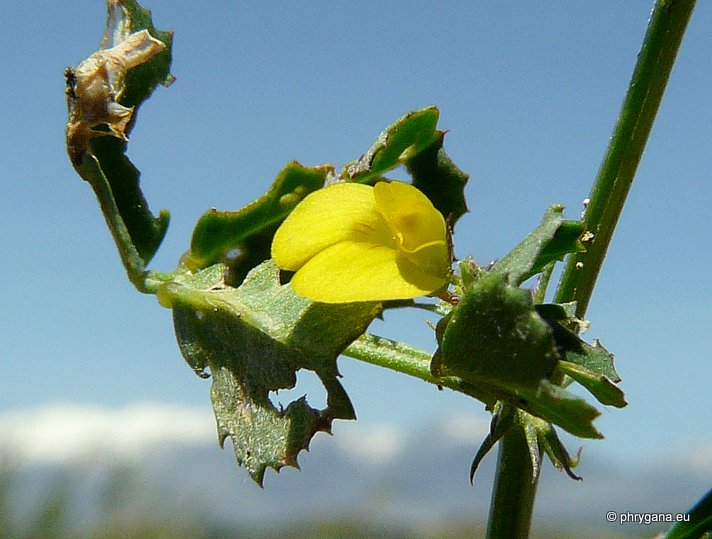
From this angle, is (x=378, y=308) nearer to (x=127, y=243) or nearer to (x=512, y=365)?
(x=512, y=365)

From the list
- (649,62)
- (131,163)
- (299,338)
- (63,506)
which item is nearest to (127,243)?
(131,163)

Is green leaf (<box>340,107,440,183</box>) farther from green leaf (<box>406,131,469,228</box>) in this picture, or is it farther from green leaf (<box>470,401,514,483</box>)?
green leaf (<box>470,401,514,483</box>)

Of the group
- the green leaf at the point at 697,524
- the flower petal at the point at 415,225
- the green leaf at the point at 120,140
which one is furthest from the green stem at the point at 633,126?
the green leaf at the point at 120,140

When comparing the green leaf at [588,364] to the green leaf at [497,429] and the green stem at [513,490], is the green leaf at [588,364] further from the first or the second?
the green stem at [513,490]

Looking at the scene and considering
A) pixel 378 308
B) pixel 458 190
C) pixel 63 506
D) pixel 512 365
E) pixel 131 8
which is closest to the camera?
pixel 512 365

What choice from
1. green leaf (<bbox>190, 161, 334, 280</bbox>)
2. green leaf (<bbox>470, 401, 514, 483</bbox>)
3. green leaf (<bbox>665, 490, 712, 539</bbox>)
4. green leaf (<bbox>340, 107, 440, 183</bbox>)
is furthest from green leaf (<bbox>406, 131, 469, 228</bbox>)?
green leaf (<bbox>665, 490, 712, 539</bbox>)
